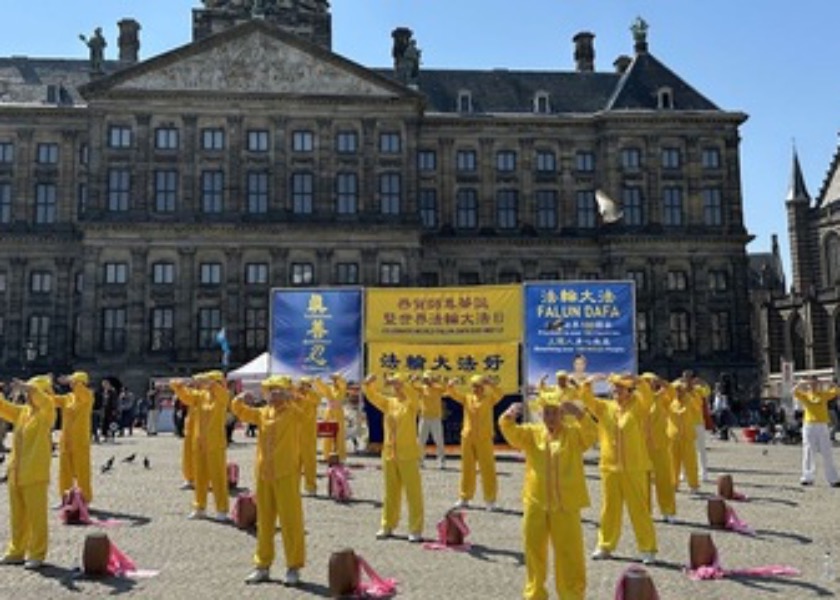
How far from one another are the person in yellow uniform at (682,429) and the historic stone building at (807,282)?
4568 centimetres

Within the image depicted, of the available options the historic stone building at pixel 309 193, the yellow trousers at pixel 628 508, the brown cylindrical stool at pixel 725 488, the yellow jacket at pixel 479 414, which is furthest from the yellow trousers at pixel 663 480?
the historic stone building at pixel 309 193

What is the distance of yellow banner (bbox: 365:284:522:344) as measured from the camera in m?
22.8

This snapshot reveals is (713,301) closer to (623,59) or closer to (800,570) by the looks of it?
(623,59)

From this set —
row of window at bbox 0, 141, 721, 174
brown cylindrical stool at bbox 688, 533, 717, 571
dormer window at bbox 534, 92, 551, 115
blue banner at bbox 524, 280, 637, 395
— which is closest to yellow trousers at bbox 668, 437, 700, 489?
brown cylindrical stool at bbox 688, 533, 717, 571

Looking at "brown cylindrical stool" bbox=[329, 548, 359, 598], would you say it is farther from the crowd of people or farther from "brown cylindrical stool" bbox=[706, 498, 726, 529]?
"brown cylindrical stool" bbox=[706, 498, 726, 529]

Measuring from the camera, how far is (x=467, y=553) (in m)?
10.6

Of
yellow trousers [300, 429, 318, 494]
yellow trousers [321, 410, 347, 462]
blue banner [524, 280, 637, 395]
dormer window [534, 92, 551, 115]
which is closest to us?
yellow trousers [300, 429, 318, 494]

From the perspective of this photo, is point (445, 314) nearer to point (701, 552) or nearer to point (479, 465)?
point (479, 465)

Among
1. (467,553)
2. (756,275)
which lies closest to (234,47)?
(467,553)

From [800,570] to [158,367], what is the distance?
123 ft

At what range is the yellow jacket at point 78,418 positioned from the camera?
541 inches

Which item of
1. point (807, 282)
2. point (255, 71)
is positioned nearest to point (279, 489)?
point (255, 71)

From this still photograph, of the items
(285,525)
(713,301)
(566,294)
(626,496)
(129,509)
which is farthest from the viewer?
(713,301)

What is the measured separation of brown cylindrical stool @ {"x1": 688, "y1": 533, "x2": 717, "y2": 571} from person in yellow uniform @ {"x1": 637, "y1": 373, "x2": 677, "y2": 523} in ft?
7.67
